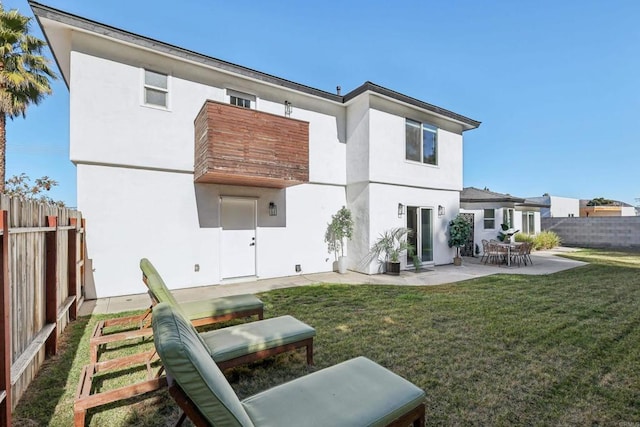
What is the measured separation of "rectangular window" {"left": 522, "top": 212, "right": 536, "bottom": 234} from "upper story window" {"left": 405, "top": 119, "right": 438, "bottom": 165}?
1150 cm

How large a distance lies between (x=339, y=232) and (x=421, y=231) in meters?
3.58

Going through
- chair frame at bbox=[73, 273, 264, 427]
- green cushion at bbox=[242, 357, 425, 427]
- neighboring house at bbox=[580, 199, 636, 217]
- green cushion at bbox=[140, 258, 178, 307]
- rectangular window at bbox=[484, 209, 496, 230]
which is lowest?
chair frame at bbox=[73, 273, 264, 427]

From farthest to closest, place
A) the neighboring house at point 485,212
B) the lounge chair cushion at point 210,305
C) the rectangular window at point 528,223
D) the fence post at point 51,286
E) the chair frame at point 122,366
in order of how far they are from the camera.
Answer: the rectangular window at point 528,223 < the neighboring house at point 485,212 < the lounge chair cushion at point 210,305 < the fence post at point 51,286 < the chair frame at point 122,366

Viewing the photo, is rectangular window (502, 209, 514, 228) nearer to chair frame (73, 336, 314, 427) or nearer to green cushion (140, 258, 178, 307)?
chair frame (73, 336, 314, 427)

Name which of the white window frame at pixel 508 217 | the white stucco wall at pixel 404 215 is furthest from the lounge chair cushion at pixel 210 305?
the white window frame at pixel 508 217

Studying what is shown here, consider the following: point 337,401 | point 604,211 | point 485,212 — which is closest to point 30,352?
point 337,401

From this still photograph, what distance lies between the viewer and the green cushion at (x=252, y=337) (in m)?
2.97

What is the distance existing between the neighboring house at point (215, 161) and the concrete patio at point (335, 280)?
0.39 metres

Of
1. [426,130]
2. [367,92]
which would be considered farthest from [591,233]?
[367,92]

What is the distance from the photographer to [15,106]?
1016 centimetres

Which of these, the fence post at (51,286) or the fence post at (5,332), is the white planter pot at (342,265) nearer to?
the fence post at (51,286)

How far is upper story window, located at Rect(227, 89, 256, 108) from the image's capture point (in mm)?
8695

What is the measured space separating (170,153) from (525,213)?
2115 cm

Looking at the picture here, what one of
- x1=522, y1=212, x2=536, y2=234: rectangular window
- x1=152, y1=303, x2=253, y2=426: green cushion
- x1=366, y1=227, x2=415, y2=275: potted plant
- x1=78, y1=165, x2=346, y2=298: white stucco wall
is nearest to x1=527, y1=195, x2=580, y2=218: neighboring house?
x1=522, y1=212, x2=536, y2=234: rectangular window
